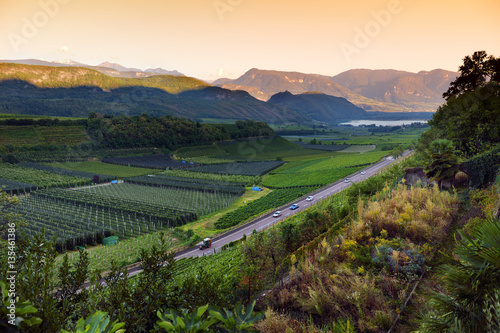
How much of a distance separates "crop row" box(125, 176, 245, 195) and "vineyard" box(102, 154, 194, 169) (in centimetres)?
1623

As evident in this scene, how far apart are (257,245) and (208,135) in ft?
371

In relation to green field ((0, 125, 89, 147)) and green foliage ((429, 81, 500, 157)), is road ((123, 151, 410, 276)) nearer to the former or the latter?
green foliage ((429, 81, 500, 157))

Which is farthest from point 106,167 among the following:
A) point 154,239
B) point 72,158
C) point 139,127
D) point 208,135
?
point 154,239

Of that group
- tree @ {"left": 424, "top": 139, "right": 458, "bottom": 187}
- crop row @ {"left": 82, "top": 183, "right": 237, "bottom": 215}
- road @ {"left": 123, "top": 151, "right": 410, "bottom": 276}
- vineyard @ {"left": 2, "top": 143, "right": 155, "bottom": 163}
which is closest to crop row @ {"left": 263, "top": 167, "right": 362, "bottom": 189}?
road @ {"left": 123, "top": 151, "right": 410, "bottom": 276}

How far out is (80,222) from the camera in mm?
40219

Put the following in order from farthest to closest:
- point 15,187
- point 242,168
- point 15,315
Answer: point 242,168, point 15,187, point 15,315

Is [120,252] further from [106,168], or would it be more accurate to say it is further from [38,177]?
[106,168]

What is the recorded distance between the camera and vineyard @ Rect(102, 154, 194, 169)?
9053 centimetres

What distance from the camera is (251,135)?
138125 millimetres

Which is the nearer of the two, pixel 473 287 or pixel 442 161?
pixel 473 287

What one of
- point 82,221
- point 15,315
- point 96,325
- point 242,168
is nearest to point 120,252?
point 82,221

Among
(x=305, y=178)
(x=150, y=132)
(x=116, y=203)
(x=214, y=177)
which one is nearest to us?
(x=116, y=203)

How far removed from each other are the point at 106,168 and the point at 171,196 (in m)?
38.4

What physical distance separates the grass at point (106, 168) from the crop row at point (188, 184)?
26.2 ft
